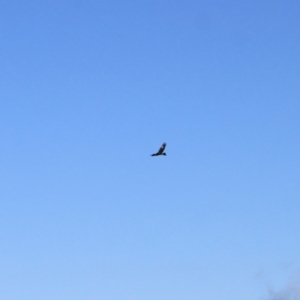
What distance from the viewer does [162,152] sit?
29.1 meters
